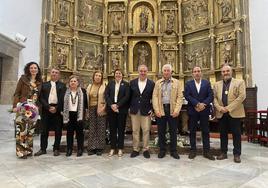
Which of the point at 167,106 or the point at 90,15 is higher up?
the point at 90,15

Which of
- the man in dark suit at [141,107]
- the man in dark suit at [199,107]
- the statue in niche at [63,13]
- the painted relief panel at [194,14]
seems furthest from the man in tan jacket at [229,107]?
the statue in niche at [63,13]

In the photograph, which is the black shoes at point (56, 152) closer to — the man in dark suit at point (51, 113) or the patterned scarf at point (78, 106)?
the man in dark suit at point (51, 113)

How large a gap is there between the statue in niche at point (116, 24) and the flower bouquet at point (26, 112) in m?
6.65

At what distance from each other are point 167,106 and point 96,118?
1151 millimetres

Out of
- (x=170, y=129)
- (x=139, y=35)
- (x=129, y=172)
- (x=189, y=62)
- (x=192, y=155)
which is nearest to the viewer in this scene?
(x=129, y=172)

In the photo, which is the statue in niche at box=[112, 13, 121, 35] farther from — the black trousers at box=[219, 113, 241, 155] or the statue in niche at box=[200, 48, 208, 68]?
the black trousers at box=[219, 113, 241, 155]

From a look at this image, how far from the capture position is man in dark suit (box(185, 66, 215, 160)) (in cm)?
376

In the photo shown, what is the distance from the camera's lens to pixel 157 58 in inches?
383

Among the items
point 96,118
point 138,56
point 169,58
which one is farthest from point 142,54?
point 96,118

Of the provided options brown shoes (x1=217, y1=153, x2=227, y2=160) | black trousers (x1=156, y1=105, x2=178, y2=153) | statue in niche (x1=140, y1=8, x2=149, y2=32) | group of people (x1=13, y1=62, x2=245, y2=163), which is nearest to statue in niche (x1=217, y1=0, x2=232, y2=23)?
statue in niche (x1=140, y1=8, x2=149, y2=32)

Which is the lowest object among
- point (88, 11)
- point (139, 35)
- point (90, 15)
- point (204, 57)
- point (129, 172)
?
point (129, 172)

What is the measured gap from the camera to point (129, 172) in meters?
2.89

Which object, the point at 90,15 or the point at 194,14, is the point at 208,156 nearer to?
the point at 194,14

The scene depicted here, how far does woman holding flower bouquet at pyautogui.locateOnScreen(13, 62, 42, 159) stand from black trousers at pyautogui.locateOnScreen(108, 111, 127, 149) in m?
1.14
